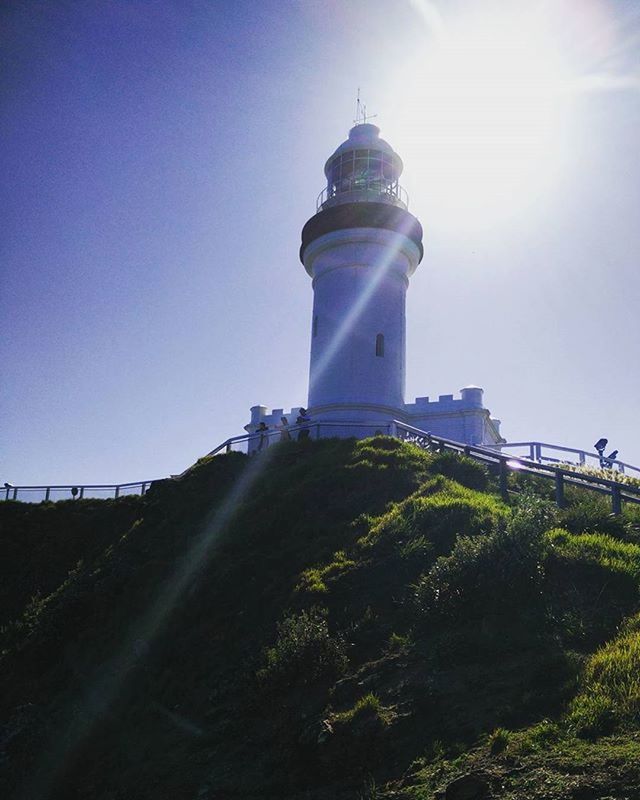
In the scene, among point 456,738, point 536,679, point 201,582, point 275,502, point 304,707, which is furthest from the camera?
point 275,502

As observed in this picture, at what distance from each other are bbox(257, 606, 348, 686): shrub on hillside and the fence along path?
4.99 m

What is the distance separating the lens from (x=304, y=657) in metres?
8.76

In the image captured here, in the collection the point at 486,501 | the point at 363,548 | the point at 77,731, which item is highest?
the point at 486,501

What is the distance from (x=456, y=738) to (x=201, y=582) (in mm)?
7268

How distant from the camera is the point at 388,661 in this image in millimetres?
8422

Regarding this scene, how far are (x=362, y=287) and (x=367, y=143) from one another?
17.8ft

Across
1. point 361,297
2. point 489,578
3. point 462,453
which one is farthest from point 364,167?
point 489,578

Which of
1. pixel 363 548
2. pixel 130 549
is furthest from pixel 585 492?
pixel 130 549

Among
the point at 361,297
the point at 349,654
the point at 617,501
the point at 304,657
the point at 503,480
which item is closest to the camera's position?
the point at 304,657

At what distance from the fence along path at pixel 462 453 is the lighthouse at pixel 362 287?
71.0 inches

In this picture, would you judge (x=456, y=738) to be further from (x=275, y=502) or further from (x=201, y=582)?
(x=275, y=502)

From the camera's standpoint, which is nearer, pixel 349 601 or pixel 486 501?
pixel 349 601

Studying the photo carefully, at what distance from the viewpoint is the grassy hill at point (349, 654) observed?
21.2 ft

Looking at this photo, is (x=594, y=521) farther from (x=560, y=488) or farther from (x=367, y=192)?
(x=367, y=192)
